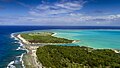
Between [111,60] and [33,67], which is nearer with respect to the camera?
[33,67]

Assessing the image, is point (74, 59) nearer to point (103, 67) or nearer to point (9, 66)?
point (103, 67)

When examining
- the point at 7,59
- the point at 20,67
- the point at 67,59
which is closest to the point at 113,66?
the point at 67,59

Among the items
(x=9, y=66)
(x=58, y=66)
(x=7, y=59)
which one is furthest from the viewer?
(x=7, y=59)

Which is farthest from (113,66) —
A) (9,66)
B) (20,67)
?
(9,66)

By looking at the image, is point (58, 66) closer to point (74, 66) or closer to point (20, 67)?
point (74, 66)

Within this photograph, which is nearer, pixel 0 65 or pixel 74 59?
pixel 0 65

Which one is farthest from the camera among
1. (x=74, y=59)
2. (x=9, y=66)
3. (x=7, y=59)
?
(x=7, y=59)

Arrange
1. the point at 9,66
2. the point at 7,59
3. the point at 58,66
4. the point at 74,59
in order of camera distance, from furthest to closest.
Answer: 1. the point at 7,59
2. the point at 74,59
3. the point at 9,66
4. the point at 58,66

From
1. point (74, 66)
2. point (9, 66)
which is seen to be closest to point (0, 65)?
point (9, 66)
